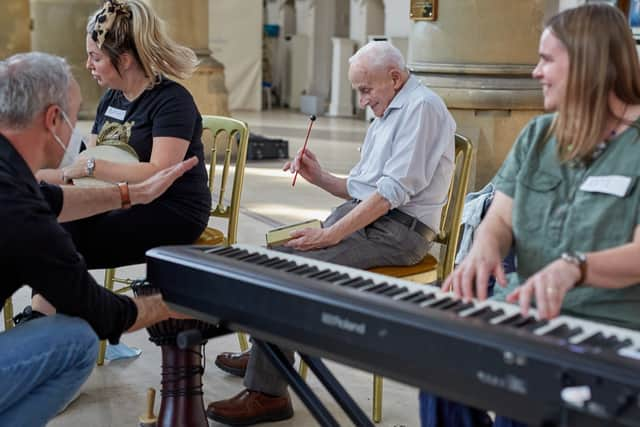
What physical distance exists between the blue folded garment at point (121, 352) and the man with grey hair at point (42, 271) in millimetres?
1406

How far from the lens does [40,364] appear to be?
237cm

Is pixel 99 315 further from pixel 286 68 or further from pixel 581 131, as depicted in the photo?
pixel 286 68

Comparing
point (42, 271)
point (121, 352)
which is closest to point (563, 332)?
point (42, 271)

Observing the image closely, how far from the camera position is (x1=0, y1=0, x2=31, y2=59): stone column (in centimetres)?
1334

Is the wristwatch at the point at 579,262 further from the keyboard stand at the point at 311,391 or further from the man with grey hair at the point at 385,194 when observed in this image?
the man with grey hair at the point at 385,194

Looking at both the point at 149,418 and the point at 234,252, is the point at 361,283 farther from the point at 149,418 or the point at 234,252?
the point at 149,418

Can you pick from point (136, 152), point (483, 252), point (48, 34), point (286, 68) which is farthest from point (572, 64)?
point (286, 68)

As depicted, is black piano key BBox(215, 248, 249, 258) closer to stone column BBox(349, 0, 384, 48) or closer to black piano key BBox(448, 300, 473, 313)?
black piano key BBox(448, 300, 473, 313)

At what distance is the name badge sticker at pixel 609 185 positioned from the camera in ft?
6.89

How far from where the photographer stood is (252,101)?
1576 cm

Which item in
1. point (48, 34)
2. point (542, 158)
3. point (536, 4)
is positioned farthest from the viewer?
point (48, 34)

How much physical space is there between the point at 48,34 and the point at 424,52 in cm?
790

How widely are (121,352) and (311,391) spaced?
6.18 feet

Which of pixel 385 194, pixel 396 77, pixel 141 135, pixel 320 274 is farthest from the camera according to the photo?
pixel 141 135
